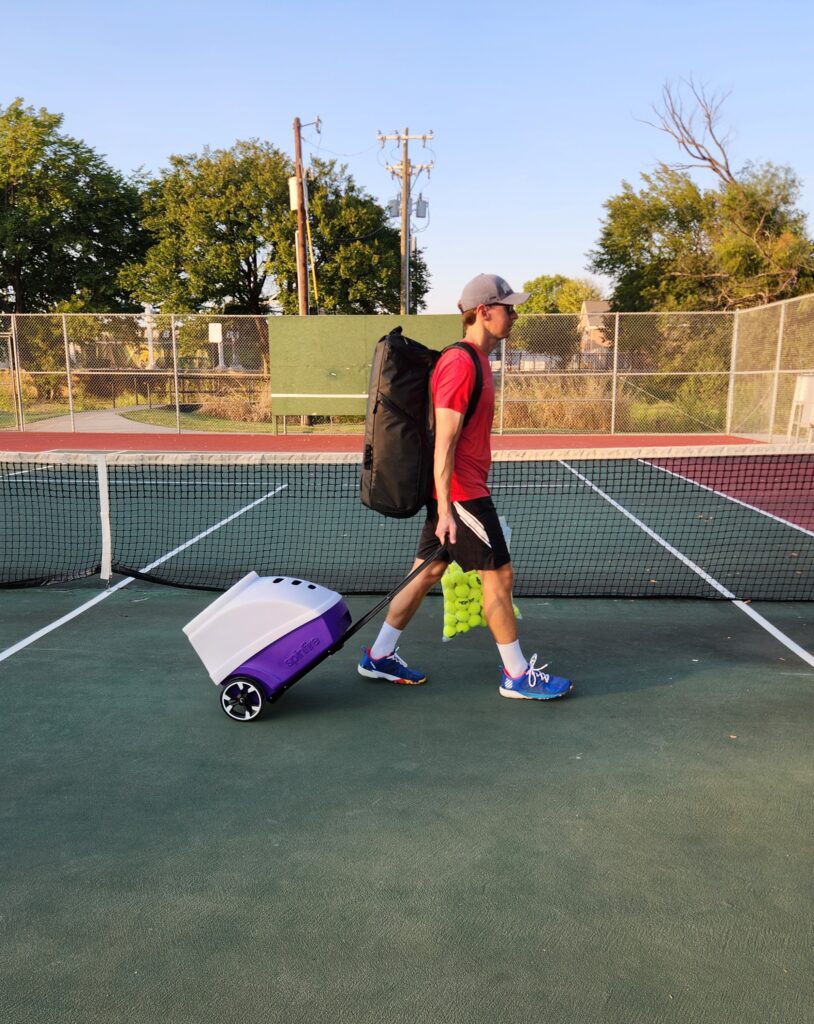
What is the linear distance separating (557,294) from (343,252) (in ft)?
279

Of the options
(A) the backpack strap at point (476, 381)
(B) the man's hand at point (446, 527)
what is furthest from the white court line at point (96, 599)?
(A) the backpack strap at point (476, 381)

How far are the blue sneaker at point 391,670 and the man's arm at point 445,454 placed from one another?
37.1 inches

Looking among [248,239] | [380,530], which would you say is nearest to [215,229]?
[248,239]

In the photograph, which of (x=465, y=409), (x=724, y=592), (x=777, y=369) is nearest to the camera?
(x=465, y=409)

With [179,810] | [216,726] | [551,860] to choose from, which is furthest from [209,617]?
[551,860]

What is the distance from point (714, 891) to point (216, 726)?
7.09 feet

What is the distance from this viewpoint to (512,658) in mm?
3957

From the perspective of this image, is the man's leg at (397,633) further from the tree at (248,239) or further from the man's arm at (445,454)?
the tree at (248,239)

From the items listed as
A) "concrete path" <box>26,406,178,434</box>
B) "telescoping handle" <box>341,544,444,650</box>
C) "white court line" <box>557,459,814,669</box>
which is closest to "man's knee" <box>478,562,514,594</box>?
"telescoping handle" <box>341,544,444,650</box>

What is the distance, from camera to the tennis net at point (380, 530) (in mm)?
6250

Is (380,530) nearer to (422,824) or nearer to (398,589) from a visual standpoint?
(398,589)

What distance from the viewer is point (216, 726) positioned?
3.70 meters

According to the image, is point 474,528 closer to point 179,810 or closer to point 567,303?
point 179,810

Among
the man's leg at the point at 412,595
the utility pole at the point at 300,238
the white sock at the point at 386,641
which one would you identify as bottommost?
the white sock at the point at 386,641
